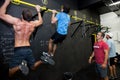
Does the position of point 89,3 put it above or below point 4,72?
above

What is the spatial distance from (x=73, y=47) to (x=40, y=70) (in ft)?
6.60

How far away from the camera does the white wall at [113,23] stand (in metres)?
8.27

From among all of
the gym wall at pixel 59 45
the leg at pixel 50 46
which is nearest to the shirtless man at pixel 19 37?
the gym wall at pixel 59 45

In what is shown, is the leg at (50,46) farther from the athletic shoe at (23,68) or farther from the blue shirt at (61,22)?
the athletic shoe at (23,68)

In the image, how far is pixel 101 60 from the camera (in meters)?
4.39

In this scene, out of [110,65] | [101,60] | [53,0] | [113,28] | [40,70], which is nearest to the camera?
[101,60]

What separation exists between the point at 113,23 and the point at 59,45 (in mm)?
4194

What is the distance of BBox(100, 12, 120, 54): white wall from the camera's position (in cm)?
827

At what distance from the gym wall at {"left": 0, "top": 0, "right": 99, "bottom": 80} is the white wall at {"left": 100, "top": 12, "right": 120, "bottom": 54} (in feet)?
4.16

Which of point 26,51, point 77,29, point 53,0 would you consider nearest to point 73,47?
point 77,29

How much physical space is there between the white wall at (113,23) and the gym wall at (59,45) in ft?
4.16

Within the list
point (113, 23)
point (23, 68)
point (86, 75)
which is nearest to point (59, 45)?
point (86, 75)

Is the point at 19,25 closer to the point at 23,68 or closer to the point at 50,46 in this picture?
the point at 23,68

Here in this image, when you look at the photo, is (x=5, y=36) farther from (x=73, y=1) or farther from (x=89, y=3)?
(x=89, y=3)
